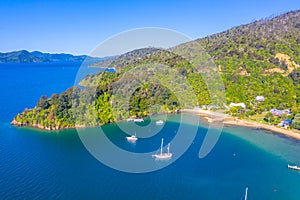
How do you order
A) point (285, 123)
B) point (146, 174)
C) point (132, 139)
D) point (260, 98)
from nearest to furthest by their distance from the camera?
point (146, 174), point (132, 139), point (285, 123), point (260, 98)

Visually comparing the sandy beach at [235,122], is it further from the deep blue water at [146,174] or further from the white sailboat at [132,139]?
the white sailboat at [132,139]

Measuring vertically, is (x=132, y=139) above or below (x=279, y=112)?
below

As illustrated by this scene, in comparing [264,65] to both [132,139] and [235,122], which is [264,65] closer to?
[235,122]

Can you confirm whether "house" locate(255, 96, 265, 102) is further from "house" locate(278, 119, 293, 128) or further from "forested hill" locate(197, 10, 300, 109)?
"house" locate(278, 119, 293, 128)

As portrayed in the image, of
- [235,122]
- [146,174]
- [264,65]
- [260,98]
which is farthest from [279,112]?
[146,174]

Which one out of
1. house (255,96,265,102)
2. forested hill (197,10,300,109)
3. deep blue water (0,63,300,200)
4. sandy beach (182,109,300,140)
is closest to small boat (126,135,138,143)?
deep blue water (0,63,300,200)

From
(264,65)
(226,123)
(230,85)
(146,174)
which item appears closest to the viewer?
(146,174)
